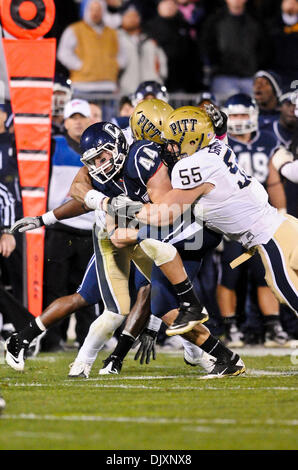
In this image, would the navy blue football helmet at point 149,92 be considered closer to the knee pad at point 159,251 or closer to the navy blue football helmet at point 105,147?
the navy blue football helmet at point 105,147

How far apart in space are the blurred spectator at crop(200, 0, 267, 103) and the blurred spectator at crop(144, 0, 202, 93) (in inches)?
12.6

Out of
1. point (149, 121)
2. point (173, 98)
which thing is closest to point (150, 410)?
point (149, 121)

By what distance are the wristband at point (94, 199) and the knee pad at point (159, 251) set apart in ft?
1.50

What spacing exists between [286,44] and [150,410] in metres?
7.99

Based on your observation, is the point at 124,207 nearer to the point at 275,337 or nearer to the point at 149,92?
the point at 275,337

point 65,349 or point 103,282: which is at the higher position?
point 103,282

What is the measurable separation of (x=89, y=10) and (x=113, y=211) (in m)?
5.84

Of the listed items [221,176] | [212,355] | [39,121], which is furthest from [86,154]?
[39,121]

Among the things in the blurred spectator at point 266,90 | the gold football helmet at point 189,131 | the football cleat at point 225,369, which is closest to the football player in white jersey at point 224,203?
the gold football helmet at point 189,131

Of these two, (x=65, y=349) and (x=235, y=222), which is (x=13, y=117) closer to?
(x=65, y=349)

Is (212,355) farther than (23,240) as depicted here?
No

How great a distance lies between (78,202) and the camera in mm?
7016

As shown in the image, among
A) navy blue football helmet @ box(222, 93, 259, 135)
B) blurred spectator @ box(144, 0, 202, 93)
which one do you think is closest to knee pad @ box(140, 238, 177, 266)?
navy blue football helmet @ box(222, 93, 259, 135)

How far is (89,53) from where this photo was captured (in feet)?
38.5
